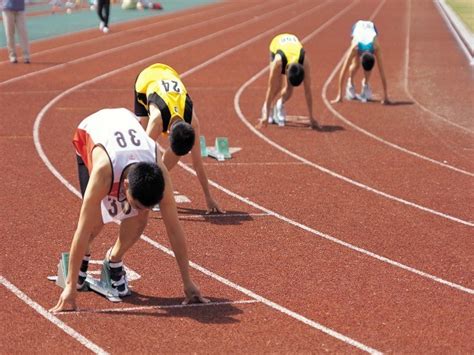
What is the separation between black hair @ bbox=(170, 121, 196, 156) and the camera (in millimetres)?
8383

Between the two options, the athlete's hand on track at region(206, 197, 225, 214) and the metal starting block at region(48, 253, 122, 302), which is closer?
the metal starting block at region(48, 253, 122, 302)

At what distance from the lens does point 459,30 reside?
100 ft

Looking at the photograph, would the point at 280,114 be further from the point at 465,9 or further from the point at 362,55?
the point at 465,9

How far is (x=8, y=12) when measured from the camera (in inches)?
842

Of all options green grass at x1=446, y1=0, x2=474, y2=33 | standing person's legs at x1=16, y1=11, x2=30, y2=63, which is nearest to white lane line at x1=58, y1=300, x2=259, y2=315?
standing person's legs at x1=16, y1=11, x2=30, y2=63

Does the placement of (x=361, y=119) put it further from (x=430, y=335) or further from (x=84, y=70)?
(x=430, y=335)

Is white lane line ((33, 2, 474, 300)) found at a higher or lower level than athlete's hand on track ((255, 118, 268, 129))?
higher

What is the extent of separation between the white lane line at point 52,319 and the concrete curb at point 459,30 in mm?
18202

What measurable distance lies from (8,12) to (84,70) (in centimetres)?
198

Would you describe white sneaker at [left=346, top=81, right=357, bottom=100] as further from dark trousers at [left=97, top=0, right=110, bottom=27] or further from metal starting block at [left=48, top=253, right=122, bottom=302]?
dark trousers at [left=97, top=0, right=110, bottom=27]

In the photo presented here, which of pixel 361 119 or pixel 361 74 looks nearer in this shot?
pixel 361 119

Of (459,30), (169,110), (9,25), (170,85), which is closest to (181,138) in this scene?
(169,110)

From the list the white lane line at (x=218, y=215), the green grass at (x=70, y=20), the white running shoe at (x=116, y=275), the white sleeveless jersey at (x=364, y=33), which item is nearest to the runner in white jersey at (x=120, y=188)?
the white running shoe at (x=116, y=275)

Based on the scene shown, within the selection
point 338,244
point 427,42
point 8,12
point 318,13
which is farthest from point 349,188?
point 318,13
